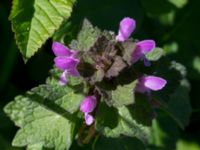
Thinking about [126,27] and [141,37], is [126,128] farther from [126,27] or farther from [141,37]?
[141,37]

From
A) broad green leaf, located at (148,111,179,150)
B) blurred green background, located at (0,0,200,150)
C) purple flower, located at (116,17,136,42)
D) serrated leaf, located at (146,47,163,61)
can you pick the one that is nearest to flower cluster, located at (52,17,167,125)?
purple flower, located at (116,17,136,42)

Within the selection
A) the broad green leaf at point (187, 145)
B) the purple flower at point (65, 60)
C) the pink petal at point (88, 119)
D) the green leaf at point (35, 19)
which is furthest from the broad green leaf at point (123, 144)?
the broad green leaf at point (187, 145)

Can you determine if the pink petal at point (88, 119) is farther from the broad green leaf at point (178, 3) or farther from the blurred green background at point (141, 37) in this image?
the broad green leaf at point (178, 3)

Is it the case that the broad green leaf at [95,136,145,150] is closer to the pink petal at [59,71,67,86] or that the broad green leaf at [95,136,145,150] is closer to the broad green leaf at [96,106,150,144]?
the broad green leaf at [96,106,150,144]

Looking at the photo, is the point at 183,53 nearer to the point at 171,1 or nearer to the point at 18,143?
the point at 171,1

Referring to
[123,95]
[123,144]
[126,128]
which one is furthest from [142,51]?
[123,144]

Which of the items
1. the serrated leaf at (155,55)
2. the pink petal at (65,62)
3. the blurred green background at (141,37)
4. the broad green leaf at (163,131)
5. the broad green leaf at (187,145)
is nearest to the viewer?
the pink petal at (65,62)
